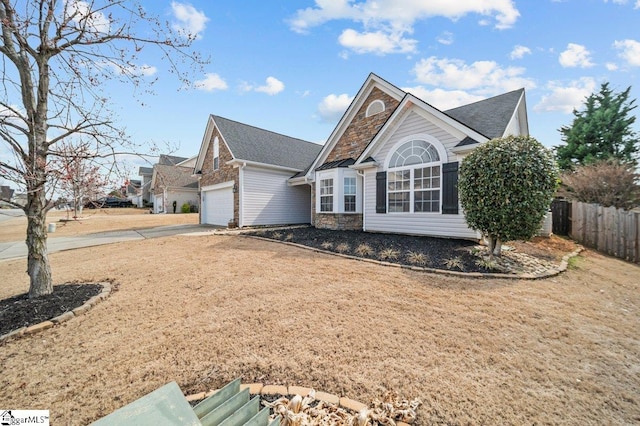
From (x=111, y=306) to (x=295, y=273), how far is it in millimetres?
3133

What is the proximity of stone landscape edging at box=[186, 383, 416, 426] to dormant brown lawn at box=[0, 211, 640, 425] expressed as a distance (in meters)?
0.10

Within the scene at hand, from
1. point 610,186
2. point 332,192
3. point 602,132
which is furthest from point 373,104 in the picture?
point 602,132

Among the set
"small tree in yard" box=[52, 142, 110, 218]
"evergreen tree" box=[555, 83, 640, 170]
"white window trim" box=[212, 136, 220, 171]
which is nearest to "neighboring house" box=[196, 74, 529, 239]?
"white window trim" box=[212, 136, 220, 171]

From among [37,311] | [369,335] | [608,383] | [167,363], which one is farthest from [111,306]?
[608,383]

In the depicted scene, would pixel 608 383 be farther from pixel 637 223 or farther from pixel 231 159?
pixel 231 159

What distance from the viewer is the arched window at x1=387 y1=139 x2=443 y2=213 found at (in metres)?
8.53

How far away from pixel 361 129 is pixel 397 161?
11.2 feet

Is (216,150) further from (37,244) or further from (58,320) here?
(58,320)

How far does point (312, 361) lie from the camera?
8.34ft

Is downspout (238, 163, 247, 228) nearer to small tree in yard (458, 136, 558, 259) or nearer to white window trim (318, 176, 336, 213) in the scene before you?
white window trim (318, 176, 336, 213)

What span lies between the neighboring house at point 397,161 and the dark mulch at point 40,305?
8.73m

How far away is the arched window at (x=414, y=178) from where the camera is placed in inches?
336

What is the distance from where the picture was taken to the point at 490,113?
949 centimetres

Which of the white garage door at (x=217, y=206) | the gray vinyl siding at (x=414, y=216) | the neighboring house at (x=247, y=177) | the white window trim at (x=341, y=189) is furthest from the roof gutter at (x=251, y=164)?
the gray vinyl siding at (x=414, y=216)
